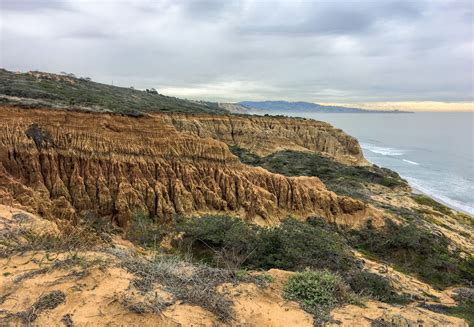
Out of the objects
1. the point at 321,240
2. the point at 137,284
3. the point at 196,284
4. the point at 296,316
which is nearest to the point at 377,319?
the point at 296,316

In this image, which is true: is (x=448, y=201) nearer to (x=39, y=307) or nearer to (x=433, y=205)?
(x=433, y=205)

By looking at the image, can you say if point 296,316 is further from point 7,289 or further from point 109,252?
point 7,289

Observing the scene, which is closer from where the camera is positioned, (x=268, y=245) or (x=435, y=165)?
(x=268, y=245)

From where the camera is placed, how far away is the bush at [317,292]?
312 inches

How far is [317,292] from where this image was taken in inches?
328

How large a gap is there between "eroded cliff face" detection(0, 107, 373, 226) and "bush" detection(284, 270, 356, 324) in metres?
14.0

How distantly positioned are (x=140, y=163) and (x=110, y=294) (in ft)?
54.8

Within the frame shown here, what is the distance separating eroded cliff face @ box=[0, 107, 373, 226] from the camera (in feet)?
66.4

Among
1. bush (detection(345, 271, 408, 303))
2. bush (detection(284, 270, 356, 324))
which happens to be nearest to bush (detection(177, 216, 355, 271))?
bush (detection(345, 271, 408, 303))

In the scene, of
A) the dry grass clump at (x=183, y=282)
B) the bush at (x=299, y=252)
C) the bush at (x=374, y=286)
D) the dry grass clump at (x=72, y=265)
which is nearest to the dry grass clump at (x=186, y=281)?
the dry grass clump at (x=183, y=282)

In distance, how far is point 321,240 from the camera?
59.5 ft

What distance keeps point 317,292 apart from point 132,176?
55.2 ft

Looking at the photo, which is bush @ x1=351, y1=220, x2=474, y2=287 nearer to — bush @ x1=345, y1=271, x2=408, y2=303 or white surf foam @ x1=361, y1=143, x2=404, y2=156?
bush @ x1=345, y1=271, x2=408, y2=303

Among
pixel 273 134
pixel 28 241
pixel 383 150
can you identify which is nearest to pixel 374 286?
pixel 28 241
